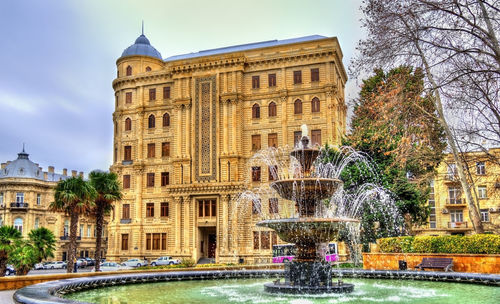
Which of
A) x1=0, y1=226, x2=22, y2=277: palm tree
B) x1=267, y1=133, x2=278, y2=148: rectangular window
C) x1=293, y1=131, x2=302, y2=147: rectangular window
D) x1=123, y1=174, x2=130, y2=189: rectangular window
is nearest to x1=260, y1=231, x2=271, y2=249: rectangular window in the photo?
x1=267, y1=133, x2=278, y2=148: rectangular window

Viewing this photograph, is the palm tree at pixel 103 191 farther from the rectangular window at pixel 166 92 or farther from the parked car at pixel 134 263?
the rectangular window at pixel 166 92

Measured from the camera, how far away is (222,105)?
43.2m

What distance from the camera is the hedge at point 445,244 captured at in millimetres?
18859

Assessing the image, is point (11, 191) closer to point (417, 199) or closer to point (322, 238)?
point (417, 199)

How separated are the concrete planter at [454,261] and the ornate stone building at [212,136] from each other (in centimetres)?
1780

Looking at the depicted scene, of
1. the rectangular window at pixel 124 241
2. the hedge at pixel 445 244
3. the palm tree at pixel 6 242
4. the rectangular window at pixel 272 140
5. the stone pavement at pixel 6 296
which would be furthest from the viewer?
the rectangular window at pixel 124 241

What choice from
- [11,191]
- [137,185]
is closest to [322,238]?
[137,185]

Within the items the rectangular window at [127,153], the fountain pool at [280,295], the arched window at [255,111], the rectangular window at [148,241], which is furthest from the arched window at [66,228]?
the fountain pool at [280,295]

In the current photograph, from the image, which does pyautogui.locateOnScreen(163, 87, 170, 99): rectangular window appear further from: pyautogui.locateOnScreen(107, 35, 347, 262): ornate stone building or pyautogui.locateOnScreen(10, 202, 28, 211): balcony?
pyautogui.locateOnScreen(10, 202, 28, 211): balcony

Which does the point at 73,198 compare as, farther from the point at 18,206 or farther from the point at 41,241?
the point at 18,206

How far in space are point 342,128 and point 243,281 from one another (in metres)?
28.0

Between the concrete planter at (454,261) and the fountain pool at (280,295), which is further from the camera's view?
the concrete planter at (454,261)

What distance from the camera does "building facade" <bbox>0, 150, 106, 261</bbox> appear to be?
6069cm

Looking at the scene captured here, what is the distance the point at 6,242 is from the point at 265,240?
68.7 ft
